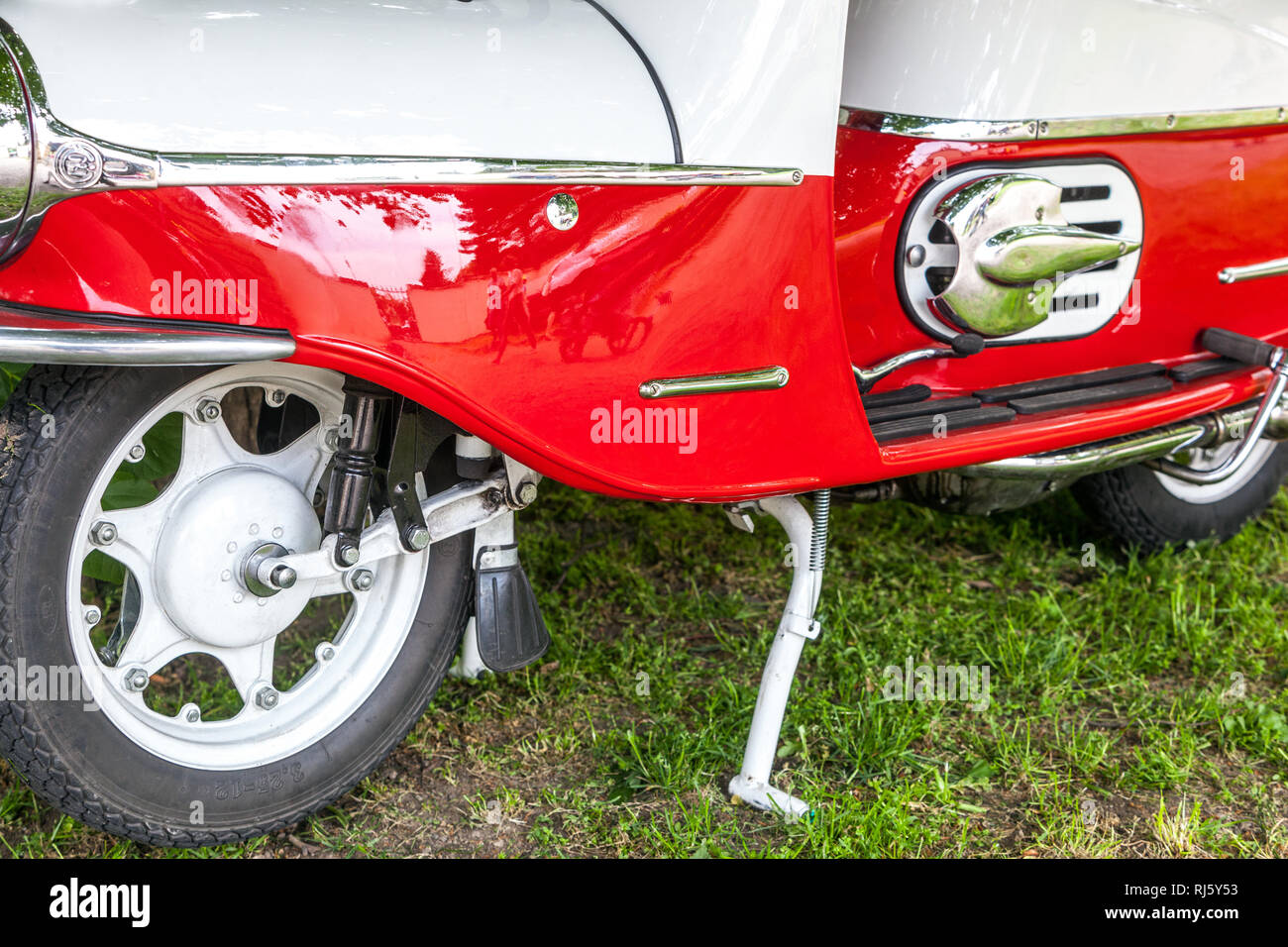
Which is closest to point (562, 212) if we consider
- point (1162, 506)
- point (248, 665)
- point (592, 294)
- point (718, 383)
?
point (592, 294)

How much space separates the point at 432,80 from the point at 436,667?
0.91 metres

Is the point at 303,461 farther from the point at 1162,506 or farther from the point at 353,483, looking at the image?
the point at 1162,506

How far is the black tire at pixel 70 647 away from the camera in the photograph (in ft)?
4.87

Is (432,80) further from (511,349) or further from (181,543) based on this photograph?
(181,543)

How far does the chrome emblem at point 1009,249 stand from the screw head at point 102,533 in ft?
4.37

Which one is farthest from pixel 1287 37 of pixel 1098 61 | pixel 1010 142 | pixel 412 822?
pixel 412 822

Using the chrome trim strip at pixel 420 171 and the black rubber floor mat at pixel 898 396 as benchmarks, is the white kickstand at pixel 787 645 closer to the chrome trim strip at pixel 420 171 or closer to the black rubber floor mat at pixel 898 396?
the black rubber floor mat at pixel 898 396

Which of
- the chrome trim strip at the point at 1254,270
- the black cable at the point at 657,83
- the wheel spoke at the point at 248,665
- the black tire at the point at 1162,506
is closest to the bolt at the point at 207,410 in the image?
the wheel spoke at the point at 248,665

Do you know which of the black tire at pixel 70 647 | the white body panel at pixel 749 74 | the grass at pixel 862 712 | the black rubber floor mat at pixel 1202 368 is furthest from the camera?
the black rubber floor mat at pixel 1202 368

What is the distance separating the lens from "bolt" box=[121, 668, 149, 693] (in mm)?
1665

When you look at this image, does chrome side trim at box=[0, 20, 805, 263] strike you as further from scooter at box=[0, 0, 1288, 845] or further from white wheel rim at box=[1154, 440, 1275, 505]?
white wheel rim at box=[1154, 440, 1275, 505]

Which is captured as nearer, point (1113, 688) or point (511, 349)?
point (511, 349)

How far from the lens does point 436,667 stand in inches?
75.9

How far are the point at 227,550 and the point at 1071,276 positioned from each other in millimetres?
1517
